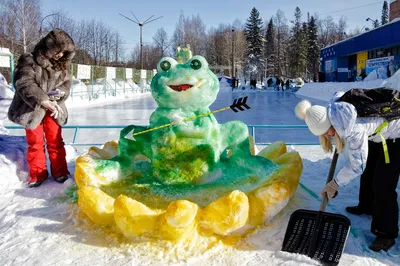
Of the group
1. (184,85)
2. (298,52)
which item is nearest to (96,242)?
(184,85)

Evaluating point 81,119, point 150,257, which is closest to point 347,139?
point 150,257

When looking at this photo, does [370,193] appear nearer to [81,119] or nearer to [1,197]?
[1,197]

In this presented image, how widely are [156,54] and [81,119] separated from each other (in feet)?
127

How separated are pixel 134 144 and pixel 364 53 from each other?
85.6 ft

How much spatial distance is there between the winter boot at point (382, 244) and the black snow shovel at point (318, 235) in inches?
8.3

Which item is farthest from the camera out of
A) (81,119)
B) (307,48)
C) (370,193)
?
(307,48)

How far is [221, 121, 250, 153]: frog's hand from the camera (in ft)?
11.1

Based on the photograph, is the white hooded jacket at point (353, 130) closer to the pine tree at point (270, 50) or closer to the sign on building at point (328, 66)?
the sign on building at point (328, 66)

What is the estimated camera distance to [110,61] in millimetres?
40719

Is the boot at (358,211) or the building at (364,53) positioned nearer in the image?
the boot at (358,211)

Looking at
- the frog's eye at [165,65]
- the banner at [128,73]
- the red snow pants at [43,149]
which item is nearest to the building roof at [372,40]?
the banner at [128,73]

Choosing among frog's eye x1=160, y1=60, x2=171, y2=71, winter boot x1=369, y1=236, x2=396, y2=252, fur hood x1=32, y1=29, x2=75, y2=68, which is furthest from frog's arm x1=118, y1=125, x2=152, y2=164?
winter boot x1=369, y1=236, x2=396, y2=252

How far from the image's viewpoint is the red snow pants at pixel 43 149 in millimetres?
3750

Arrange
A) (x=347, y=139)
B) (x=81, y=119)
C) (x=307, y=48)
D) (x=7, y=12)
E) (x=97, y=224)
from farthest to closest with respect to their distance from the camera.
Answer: (x=307, y=48) < (x=7, y=12) < (x=81, y=119) < (x=97, y=224) < (x=347, y=139)
